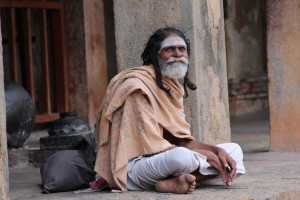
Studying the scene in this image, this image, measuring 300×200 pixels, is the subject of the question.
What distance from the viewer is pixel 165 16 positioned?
6738mm

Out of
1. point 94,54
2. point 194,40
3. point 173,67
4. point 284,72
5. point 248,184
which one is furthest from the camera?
point 94,54

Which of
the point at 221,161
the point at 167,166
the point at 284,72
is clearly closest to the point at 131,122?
the point at 167,166

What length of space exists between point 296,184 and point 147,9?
5.52 ft

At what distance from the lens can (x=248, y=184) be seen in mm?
6023

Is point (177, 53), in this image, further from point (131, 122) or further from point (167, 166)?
point (167, 166)

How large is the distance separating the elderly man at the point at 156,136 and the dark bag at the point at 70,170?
14.3 inches

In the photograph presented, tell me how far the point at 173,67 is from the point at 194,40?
98cm

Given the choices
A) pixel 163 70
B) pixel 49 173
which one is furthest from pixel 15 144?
pixel 163 70

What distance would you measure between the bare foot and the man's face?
0.66 metres

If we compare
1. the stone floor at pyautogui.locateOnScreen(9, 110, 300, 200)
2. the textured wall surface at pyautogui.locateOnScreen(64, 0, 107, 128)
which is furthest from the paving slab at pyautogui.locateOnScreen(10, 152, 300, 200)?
the textured wall surface at pyautogui.locateOnScreen(64, 0, 107, 128)

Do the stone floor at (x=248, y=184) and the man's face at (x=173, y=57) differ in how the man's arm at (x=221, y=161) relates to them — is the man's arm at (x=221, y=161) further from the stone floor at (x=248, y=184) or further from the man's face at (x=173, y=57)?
the man's face at (x=173, y=57)

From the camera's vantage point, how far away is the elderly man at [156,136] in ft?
18.2

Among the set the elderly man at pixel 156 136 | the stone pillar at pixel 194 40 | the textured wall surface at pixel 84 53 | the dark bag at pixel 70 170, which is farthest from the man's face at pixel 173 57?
the textured wall surface at pixel 84 53

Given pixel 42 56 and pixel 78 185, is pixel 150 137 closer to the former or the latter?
pixel 78 185
